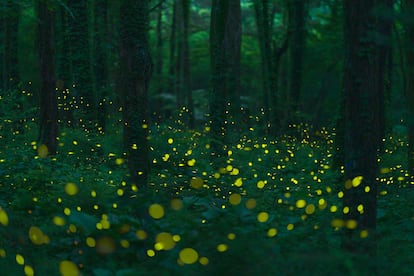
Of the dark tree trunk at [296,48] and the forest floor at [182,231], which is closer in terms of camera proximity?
the forest floor at [182,231]

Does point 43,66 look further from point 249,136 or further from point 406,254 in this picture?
point 406,254

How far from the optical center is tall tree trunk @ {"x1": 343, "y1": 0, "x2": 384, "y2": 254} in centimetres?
690

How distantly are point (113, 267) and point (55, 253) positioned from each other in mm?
1127

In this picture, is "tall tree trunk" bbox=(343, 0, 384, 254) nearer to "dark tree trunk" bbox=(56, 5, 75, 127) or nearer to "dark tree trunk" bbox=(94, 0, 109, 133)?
"dark tree trunk" bbox=(56, 5, 75, 127)

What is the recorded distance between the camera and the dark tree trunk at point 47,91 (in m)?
13.6

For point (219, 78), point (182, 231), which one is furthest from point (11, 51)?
point (182, 231)

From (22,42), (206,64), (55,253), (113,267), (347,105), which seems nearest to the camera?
(113,267)

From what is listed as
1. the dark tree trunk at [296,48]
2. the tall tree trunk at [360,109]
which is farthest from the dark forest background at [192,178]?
the dark tree trunk at [296,48]

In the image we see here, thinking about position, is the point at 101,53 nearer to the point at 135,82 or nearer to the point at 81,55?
the point at 81,55

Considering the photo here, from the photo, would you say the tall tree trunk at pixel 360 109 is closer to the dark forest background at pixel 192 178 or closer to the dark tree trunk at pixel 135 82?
the dark forest background at pixel 192 178

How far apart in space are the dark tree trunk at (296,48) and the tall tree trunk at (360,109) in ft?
48.9

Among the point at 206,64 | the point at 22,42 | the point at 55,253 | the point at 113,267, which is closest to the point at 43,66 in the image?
the point at 55,253

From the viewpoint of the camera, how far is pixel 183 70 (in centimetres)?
3688

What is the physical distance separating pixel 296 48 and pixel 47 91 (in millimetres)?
11452
